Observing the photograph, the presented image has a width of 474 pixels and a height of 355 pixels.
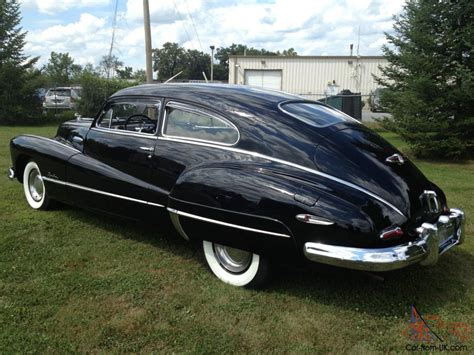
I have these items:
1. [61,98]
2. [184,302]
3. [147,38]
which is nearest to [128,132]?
[184,302]

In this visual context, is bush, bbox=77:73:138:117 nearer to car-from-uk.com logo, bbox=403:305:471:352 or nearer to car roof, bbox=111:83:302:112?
car roof, bbox=111:83:302:112

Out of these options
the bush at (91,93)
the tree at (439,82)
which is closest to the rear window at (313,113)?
the tree at (439,82)

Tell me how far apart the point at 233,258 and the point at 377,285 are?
3.96 ft

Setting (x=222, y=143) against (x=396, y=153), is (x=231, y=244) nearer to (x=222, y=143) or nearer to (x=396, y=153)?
(x=222, y=143)

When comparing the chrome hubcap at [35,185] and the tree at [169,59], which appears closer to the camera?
the chrome hubcap at [35,185]

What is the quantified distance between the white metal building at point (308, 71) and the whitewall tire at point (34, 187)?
28.5 m

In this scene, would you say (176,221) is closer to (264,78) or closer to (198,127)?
(198,127)

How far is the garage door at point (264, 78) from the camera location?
110 feet

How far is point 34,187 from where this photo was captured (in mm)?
5688

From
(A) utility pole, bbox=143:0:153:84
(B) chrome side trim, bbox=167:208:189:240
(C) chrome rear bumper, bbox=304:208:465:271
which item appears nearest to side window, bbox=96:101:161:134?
(B) chrome side trim, bbox=167:208:189:240

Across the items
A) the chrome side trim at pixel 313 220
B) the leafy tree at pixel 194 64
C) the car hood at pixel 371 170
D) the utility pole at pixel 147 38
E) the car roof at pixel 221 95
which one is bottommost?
the chrome side trim at pixel 313 220

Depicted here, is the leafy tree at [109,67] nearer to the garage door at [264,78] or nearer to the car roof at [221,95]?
the garage door at [264,78]

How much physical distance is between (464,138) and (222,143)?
26.5 feet

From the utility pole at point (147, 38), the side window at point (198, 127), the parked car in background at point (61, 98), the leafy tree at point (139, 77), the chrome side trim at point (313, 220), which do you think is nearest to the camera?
the chrome side trim at point (313, 220)
